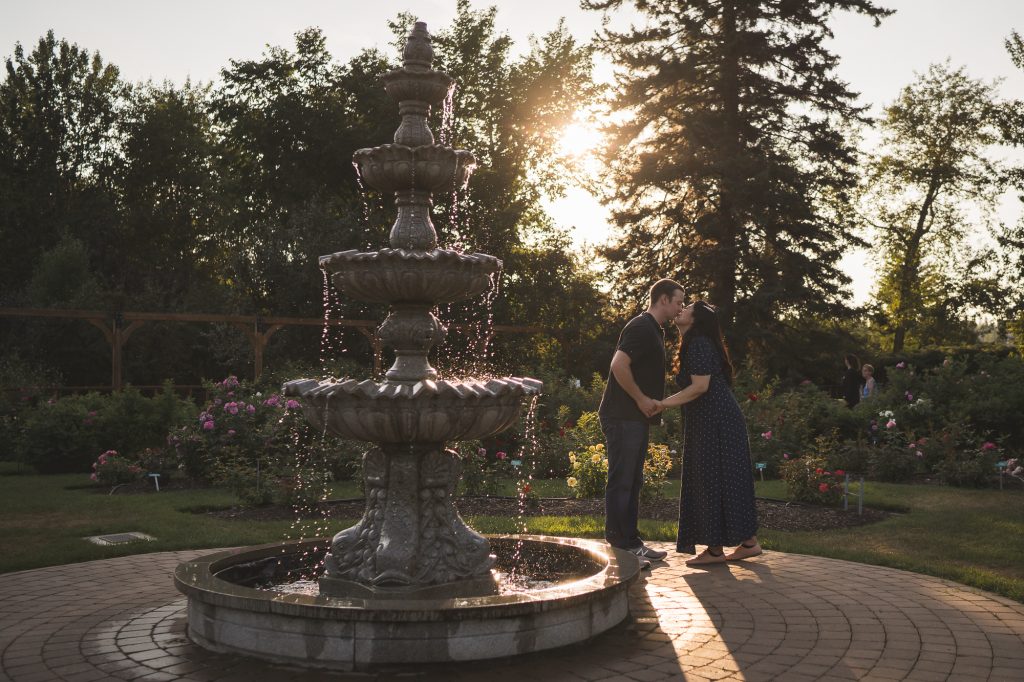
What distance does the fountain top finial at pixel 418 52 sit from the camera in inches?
228

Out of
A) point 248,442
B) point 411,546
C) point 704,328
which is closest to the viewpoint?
point 411,546

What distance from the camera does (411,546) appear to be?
17.8 feet

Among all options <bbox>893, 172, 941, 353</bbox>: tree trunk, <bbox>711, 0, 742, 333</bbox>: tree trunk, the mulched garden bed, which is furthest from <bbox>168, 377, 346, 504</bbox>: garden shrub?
<bbox>893, 172, 941, 353</bbox>: tree trunk

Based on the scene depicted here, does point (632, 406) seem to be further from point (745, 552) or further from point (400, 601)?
point (400, 601)

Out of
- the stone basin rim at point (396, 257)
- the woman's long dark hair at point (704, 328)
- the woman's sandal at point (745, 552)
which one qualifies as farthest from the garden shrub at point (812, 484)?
the stone basin rim at point (396, 257)

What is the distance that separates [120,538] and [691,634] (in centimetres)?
545

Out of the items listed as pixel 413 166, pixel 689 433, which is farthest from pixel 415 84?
pixel 689 433

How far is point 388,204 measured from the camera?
99.1ft

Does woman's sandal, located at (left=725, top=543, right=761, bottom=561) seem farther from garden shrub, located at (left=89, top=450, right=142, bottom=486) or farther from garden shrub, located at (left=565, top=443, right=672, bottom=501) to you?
garden shrub, located at (left=89, top=450, right=142, bottom=486)

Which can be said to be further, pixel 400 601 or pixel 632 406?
pixel 632 406

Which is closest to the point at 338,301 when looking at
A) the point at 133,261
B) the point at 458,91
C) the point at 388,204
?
the point at 388,204

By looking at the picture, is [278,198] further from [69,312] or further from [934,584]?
[934,584]

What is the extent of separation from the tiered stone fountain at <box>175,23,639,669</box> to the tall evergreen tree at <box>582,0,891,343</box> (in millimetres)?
18469

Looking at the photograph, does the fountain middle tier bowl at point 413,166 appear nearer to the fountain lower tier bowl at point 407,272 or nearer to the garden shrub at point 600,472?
the fountain lower tier bowl at point 407,272
